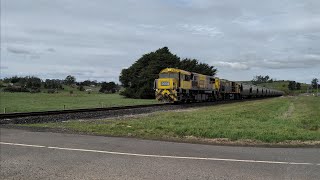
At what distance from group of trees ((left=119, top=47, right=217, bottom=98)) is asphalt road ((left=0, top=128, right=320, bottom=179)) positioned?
6000 centimetres

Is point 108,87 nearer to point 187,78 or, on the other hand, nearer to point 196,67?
point 196,67

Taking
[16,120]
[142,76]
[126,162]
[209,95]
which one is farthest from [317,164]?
[142,76]

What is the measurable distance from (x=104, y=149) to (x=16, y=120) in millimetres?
10593

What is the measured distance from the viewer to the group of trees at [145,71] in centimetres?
7381

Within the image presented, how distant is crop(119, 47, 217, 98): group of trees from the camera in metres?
73.8

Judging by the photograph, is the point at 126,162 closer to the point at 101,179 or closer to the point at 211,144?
the point at 101,179

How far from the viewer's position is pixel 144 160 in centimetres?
935

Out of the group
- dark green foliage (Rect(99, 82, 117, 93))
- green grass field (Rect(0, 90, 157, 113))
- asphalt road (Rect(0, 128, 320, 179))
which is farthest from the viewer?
dark green foliage (Rect(99, 82, 117, 93))

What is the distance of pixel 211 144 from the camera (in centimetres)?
1215

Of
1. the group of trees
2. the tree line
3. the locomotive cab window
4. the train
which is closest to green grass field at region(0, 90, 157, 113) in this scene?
the train

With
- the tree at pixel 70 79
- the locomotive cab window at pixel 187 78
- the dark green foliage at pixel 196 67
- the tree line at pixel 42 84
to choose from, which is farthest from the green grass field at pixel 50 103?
the tree at pixel 70 79

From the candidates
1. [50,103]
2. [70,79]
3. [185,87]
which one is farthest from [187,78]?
[70,79]

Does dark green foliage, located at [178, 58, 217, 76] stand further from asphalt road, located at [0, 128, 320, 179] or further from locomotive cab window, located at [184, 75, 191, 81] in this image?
asphalt road, located at [0, 128, 320, 179]

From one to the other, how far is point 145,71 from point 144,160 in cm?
6709
